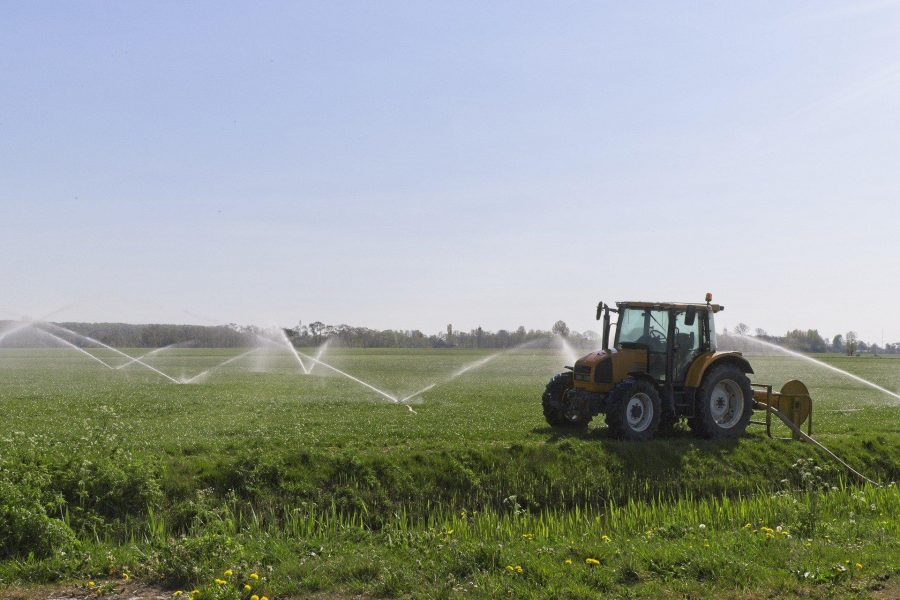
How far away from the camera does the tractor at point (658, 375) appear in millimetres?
17969

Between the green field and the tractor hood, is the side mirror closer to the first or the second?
the tractor hood

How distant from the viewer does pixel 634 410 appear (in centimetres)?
1797

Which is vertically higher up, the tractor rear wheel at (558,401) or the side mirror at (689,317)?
the side mirror at (689,317)

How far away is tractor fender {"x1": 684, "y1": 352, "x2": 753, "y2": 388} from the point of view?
60.7ft

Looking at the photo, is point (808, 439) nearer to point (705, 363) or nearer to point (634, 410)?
point (705, 363)

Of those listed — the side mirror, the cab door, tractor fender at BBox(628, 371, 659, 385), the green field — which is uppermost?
the side mirror

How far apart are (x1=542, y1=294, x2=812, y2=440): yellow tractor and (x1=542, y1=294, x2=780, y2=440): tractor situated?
22 millimetres

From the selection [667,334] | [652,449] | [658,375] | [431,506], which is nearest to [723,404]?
[658,375]

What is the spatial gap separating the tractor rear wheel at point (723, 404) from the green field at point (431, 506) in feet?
1.79

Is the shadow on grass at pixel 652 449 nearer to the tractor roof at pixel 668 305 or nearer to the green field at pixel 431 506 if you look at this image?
the green field at pixel 431 506

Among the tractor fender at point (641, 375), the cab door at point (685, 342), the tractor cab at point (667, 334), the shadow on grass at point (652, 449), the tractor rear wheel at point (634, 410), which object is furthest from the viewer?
the cab door at point (685, 342)

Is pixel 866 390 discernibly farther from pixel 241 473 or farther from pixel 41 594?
pixel 41 594

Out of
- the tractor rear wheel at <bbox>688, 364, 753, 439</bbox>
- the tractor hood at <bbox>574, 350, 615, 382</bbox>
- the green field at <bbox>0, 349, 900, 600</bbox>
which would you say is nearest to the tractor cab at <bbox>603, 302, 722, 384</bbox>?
the tractor rear wheel at <bbox>688, 364, 753, 439</bbox>

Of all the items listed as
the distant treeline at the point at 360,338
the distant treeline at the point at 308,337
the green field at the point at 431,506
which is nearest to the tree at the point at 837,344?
the distant treeline at the point at 360,338
